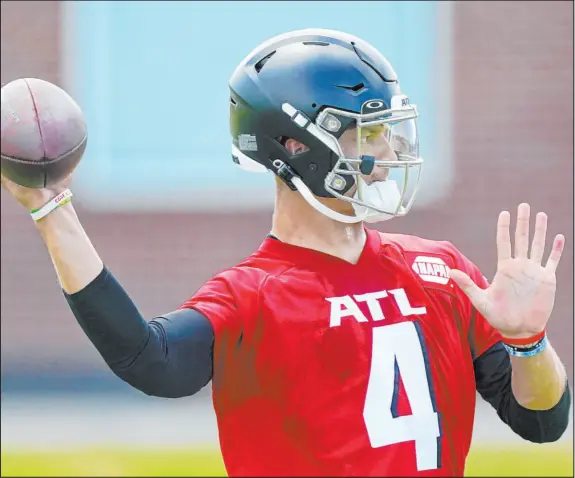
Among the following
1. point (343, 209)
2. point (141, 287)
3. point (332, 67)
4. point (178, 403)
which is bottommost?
point (178, 403)

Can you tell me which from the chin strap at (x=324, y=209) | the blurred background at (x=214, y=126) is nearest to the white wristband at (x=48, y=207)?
the chin strap at (x=324, y=209)

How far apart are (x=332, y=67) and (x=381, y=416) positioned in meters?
0.85

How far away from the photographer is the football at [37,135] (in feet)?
7.80

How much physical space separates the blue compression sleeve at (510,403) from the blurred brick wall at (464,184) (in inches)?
259

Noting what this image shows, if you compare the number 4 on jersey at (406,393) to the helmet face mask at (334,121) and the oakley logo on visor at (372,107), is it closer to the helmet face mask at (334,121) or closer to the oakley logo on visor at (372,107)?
the helmet face mask at (334,121)

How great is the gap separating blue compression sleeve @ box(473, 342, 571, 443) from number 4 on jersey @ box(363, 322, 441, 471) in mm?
240

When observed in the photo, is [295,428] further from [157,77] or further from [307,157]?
[157,77]

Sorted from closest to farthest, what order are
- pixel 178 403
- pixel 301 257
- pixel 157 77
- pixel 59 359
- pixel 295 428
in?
pixel 295 428
pixel 301 257
pixel 178 403
pixel 59 359
pixel 157 77

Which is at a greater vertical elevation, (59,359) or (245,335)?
(245,335)

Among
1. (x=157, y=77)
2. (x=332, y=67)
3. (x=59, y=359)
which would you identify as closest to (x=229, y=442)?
(x=332, y=67)

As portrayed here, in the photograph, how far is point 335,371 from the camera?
2658 millimetres

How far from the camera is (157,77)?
391 inches

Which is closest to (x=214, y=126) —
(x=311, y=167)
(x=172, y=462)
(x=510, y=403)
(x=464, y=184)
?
(x=464, y=184)

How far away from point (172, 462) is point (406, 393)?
4.46m
